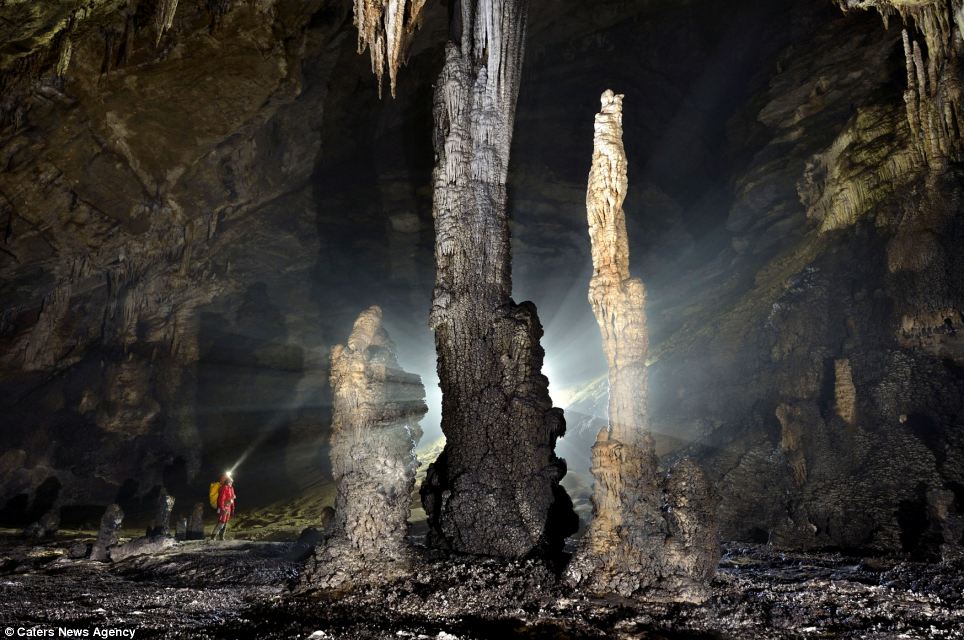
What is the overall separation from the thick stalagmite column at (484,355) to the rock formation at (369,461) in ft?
1.59

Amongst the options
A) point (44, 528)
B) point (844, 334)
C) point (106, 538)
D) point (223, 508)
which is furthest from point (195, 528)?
point (844, 334)

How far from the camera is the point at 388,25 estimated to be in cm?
854

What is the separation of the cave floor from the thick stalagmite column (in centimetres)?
60

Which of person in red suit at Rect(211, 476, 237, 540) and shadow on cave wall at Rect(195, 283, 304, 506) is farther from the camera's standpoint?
shadow on cave wall at Rect(195, 283, 304, 506)

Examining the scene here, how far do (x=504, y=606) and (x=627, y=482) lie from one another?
1.62 metres

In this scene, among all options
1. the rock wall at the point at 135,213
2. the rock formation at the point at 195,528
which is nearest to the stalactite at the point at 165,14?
the rock wall at the point at 135,213

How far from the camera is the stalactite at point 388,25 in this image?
849cm

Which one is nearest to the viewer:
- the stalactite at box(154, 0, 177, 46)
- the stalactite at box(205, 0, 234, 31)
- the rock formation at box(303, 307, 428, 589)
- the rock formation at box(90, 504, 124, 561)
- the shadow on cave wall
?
the rock formation at box(303, 307, 428, 589)

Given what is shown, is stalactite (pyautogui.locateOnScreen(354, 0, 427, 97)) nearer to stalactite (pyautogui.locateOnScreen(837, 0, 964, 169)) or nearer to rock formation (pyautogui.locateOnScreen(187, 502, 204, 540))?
stalactite (pyautogui.locateOnScreen(837, 0, 964, 169))

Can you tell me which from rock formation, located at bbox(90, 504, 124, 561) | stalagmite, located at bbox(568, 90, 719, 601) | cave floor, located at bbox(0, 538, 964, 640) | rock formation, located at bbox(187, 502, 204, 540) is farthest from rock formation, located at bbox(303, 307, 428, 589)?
rock formation, located at bbox(187, 502, 204, 540)

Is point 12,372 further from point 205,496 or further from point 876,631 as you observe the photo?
point 876,631

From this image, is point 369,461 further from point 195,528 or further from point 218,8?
point 218,8

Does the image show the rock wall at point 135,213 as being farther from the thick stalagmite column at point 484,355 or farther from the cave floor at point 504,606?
the cave floor at point 504,606

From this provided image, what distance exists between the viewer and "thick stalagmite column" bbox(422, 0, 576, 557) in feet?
21.4
